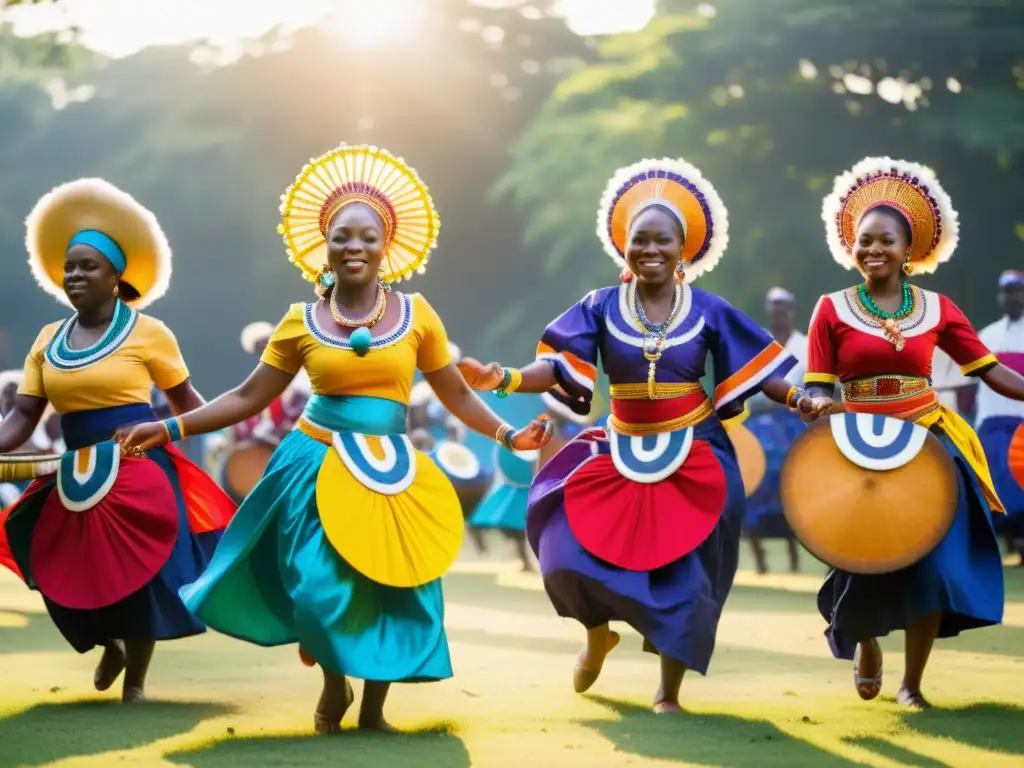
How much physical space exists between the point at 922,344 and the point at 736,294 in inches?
786

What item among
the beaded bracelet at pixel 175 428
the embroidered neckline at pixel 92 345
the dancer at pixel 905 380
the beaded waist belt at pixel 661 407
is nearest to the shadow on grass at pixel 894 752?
the dancer at pixel 905 380

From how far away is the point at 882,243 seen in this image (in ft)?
23.6

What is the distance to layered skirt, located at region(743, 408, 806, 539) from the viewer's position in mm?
13711

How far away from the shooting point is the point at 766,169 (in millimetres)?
27109

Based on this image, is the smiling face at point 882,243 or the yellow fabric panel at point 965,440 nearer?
the yellow fabric panel at point 965,440

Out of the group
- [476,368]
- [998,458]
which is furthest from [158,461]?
[998,458]

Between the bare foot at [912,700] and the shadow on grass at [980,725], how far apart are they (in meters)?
0.09

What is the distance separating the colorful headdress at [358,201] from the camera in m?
6.54

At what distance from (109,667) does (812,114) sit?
2131 cm

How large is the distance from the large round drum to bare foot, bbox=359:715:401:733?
1.77m

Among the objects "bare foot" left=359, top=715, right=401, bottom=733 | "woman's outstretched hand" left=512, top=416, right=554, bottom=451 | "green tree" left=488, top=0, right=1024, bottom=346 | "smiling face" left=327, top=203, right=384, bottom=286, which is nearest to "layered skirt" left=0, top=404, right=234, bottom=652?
"bare foot" left=359, top=715, right=401, bottom=733

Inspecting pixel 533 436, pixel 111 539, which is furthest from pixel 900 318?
pixel 111 539

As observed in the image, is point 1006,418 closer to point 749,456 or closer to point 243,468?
point 749,456

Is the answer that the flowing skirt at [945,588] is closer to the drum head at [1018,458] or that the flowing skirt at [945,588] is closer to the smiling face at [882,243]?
the smiling face at [882,243]
